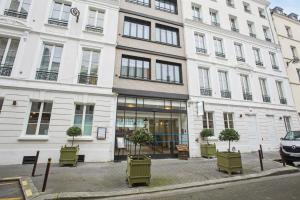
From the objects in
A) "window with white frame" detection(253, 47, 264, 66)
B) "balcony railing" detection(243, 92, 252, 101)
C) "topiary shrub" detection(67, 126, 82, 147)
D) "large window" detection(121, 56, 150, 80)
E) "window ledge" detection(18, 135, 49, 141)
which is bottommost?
"window ledge" detection(18, 135, 49, 141)

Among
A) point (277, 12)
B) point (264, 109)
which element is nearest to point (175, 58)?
point (264, 109)

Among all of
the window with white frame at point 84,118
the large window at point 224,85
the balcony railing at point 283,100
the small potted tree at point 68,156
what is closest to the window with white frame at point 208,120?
the large window at point 224,85

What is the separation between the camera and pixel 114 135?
1062 centimetres

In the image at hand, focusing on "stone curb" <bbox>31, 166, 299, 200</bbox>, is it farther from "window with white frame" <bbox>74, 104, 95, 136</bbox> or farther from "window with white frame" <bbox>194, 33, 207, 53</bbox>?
"window with white frame" <bbox>194, 33, 207, 53</bbox>

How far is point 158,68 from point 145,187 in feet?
31.5

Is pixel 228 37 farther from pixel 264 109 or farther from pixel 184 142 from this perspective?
pixel 184 142

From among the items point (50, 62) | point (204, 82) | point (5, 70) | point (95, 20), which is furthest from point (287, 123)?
point (5, 70)

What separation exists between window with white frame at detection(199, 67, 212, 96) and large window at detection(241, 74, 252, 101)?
396cm

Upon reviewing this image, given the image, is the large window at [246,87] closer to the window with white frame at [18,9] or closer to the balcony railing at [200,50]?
the balcony railing at [200,50]

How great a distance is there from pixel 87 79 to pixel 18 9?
6.20m

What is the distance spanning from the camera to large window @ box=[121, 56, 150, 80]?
1243 centimetres

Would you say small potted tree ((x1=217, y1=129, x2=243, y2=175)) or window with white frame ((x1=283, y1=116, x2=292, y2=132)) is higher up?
window with white frame ((x1=283, y1=116, x2=292, y2=132))

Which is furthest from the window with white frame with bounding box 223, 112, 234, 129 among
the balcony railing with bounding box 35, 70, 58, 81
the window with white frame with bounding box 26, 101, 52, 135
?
the balcony railing with bounding box 35, 70, 58, 81

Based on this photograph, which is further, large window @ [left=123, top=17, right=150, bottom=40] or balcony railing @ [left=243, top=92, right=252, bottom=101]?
balcony railing @ [left=243, top=92, right=252, bottom=101]
